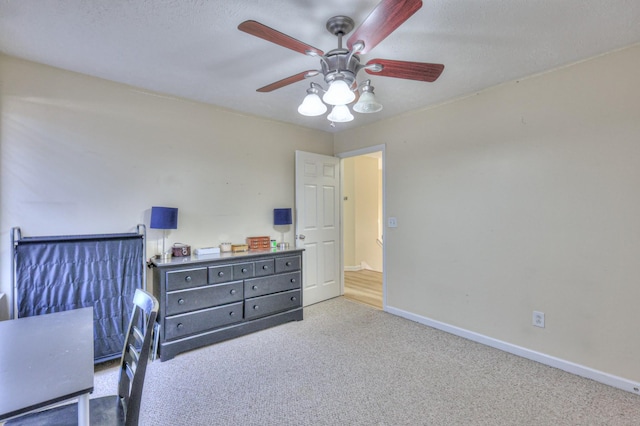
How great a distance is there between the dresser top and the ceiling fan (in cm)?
165

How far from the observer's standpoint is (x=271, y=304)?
325 cm

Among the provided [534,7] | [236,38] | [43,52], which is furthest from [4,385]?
[534,7]

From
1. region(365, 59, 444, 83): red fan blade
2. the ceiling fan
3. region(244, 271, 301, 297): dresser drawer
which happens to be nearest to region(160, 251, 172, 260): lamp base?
region(244, 271, 301, 297): dresser drawer

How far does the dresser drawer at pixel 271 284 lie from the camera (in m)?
3.09

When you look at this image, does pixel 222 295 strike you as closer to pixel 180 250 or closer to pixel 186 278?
pixel 186 278

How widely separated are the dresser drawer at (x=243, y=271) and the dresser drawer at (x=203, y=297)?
61mm

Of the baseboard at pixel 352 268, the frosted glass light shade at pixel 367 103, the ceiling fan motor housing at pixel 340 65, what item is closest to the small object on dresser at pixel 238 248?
the frosted glass light shade at pixel 367 103

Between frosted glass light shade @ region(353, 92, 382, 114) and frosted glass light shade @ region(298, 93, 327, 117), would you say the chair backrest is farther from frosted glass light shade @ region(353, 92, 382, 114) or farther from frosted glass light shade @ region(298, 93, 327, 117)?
frosted glass light shade @ region(353, 92, 382, 114)

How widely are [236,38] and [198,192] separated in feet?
5.63

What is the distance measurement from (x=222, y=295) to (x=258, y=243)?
2.72 ft

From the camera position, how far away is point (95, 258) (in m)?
2.42

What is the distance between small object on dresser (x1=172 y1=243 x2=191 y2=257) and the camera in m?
2.92

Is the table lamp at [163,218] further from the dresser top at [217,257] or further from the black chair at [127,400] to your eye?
the black chair at [127,400]

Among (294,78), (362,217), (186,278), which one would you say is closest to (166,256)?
(186,278)
